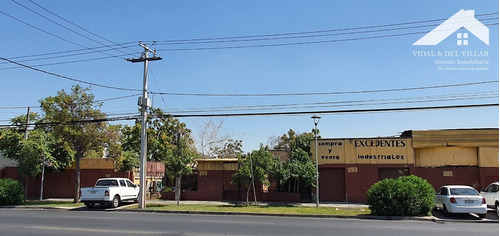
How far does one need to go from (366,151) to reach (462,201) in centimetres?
882

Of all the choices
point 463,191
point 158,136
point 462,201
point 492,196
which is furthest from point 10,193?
point 492,196

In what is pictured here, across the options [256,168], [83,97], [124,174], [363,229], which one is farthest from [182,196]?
[363,229]

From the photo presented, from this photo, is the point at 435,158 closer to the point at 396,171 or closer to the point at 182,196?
the point at 396,171

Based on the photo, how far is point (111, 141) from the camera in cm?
2373

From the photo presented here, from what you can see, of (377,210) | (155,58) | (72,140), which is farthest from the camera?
(72,140)

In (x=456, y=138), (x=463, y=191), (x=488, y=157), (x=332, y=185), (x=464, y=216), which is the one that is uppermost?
→ (x=456, y=138)

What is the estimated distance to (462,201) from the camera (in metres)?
16.1

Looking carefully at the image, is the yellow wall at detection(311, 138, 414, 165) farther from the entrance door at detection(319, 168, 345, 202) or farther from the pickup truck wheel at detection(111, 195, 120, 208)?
the pickup truck wheel at detection(111, 195, 120, 208)

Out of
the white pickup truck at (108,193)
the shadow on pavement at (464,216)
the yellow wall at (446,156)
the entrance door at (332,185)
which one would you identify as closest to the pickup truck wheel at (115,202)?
the white pickup truck at (108,193)

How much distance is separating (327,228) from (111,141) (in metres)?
16.2

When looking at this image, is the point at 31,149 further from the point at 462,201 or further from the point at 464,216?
the point at 464,216

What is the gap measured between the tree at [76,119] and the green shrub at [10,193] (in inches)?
152

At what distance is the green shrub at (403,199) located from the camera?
16.7 m

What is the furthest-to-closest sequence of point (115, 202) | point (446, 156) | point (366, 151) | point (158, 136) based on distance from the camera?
point (158, 136) → point (366, 151) → point (446, 156) → point (115, 202)
